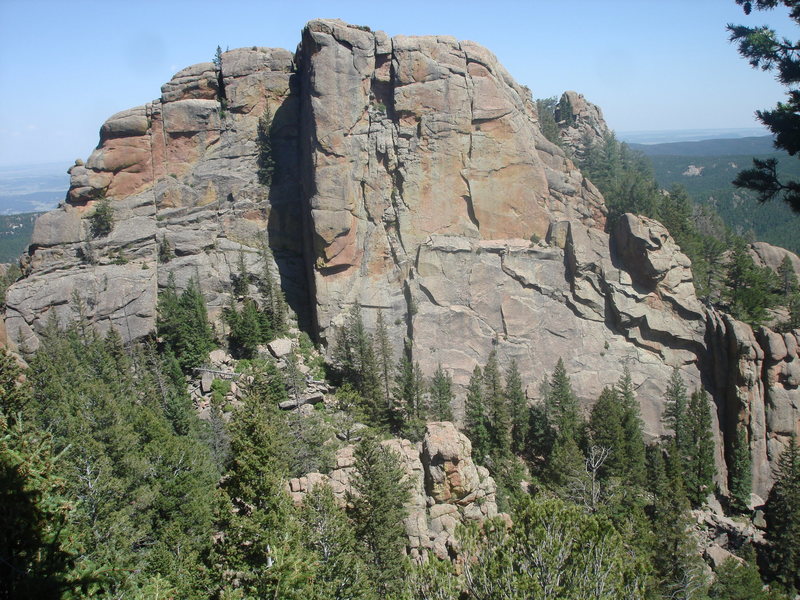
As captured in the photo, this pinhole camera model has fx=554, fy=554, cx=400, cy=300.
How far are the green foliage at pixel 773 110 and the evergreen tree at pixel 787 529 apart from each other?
37455 mm

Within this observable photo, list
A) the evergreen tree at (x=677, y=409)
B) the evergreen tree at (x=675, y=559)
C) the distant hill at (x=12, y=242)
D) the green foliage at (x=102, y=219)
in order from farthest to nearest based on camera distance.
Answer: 1. the distant hill at (x=12, y=242)
2. the green foliage at (x=102, y=219)
3. the evergreen tree at (x=677, y=409)
4. the evergreen tree at (x=675, y=559)

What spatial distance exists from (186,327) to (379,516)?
97.0ft

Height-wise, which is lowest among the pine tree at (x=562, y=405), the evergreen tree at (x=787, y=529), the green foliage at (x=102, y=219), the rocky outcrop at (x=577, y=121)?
the evergreen tree at (x=787, y=529)

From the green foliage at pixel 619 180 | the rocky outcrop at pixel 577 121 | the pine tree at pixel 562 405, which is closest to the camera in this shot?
the pine tree at pixel 562 405

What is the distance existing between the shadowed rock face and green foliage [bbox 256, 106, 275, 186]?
4.13 metres

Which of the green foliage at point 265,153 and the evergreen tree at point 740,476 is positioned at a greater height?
the green foliage at point 265,153

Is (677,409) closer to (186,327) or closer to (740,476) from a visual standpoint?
(740,476)

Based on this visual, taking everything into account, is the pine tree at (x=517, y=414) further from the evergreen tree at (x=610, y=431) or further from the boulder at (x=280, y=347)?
the boulder at (x=280, y=347)

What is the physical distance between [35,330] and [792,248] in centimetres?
13716

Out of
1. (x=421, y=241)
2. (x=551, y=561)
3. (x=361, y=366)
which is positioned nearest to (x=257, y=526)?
(x=551, y=561)

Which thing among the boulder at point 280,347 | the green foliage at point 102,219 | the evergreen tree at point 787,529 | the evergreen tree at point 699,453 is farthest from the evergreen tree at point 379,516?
the green foliage at point 102,219

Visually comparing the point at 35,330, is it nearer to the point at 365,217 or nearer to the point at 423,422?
the point at 365,217

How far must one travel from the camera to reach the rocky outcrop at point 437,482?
31.7 meters

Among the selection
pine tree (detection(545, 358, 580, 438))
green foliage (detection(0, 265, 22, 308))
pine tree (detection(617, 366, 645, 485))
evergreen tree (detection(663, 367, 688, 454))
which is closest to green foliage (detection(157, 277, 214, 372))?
green foliage (detection(0, 265, 22, 308))
